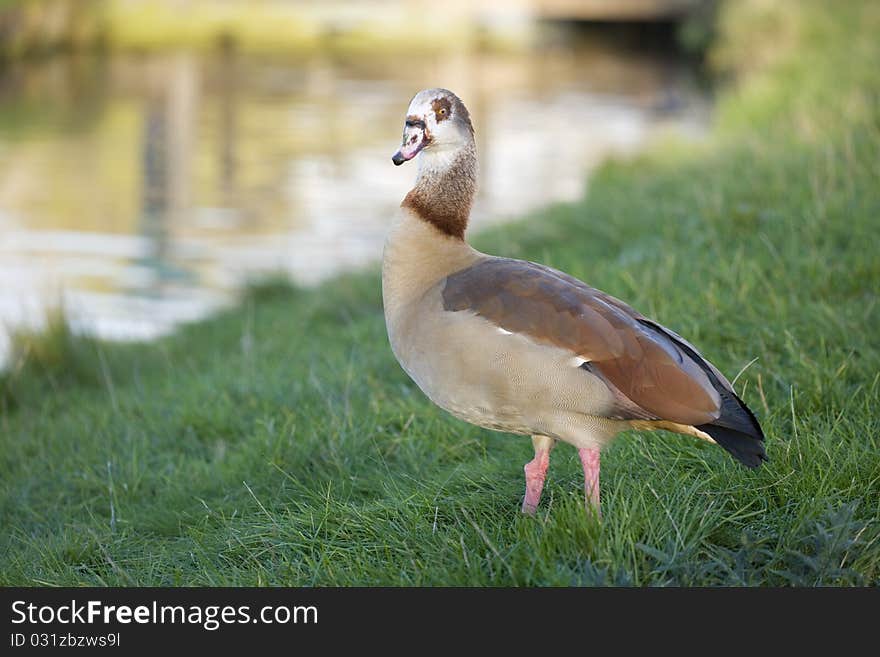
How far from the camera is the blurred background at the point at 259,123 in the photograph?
1085 cm

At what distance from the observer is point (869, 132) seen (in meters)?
8.25

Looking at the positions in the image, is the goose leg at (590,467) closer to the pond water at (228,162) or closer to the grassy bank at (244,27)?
the pond water at (228,162)

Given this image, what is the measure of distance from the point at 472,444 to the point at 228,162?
11962 millimetres

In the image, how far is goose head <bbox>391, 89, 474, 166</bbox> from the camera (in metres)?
3.89

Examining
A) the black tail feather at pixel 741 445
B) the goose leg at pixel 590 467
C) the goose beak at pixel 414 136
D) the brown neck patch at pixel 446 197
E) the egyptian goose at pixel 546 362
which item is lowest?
the goose leg at pixel 590 467

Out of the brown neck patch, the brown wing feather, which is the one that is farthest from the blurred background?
the brown wing feather

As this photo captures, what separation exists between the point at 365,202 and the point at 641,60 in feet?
65.8

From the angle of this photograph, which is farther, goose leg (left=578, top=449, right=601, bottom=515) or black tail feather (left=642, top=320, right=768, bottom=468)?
goose leg (left=578, top=449, right=601, bottom=515)

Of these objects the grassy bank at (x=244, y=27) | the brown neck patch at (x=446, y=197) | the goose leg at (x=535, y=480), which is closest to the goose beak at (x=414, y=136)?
the brown neck patch at (x=446, y=197)

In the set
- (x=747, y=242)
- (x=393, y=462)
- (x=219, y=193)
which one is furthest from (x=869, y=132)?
(x=219, y=193)

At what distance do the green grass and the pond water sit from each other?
5.19ft

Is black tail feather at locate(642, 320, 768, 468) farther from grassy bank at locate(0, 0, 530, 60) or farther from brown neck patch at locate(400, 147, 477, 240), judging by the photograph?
grassy bank at locate(0, 0, 530, 60)

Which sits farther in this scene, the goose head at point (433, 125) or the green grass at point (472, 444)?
the goose head at point (433, 125)

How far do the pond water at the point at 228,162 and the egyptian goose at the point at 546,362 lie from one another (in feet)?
13.0
